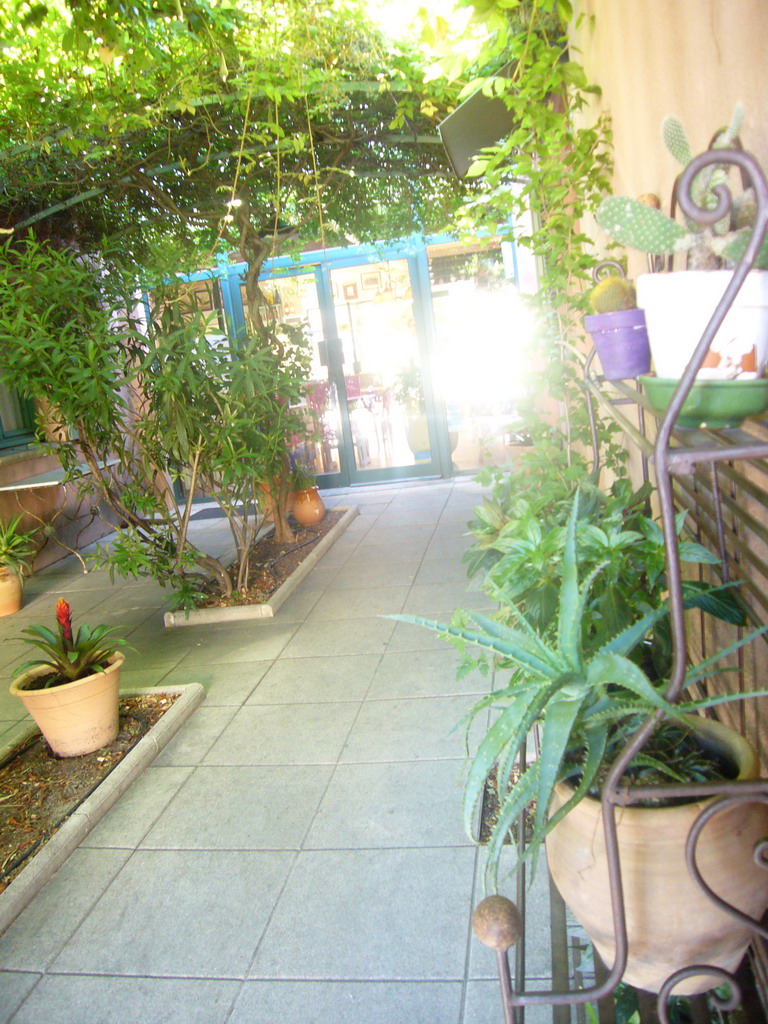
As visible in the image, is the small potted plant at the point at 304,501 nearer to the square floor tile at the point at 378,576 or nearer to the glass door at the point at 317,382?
the square floor tile at the point at 378,576

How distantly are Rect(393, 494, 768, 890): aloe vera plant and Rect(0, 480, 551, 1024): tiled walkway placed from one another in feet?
1.17

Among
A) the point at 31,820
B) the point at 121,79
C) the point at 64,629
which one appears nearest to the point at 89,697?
the point at 64,629

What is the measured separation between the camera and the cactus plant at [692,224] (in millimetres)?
886

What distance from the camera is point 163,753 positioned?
326cm

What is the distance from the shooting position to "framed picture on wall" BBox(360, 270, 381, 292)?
8.33 metres

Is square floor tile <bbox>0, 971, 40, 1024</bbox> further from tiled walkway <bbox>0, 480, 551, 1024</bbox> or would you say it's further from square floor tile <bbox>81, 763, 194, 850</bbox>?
square floor tile <bbox>81, 763, 194, 850</bbox>

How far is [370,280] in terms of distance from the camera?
8.36 m

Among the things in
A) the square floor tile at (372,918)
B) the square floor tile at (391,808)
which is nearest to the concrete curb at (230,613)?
the square floor tile at (391,808)

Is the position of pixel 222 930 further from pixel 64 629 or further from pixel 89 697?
pixel 64 629

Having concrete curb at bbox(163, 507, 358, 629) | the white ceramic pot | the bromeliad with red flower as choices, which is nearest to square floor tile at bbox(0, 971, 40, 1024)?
the bromeliad with red flower

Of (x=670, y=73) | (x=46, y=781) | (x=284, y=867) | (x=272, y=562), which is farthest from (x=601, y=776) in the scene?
(x=272, y=562)

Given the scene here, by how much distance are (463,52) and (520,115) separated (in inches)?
16.1

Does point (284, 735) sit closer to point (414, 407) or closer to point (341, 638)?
point (341, 638)

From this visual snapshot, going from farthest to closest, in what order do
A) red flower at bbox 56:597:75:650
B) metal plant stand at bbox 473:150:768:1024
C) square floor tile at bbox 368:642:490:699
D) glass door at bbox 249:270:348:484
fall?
glass door at bbox 249:270:348:484 → square floor tile at bbox 368:642:490:699 → red flower at bbox 56:597:75:650 → metal plant stand at bbox 473:150:768:1024
